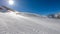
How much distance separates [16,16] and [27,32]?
1.66 feet

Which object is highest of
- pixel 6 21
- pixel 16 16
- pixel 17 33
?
pixel 16 16

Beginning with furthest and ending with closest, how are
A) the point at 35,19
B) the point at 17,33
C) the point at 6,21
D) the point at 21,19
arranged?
1. the point at 35,19
2. the point at 21,19
3. the point at 6,21
4. the point at 17,33

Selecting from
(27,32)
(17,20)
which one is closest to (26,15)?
(17,20)

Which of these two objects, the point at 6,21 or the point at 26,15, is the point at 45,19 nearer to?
the point at 26,15

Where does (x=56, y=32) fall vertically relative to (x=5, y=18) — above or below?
below

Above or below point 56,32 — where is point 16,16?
above

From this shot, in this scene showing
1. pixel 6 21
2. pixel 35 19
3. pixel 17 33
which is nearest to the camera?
pixel 17 33

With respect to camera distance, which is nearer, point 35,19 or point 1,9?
point 1,9

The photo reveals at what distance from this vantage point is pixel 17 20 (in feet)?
4.76

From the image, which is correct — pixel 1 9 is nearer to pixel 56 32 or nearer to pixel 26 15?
pixel 26 15

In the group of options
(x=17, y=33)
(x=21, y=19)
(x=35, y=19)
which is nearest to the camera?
(x=17, y=33)

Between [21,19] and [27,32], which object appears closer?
[27,32]

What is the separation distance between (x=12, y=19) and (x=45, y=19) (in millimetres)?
531

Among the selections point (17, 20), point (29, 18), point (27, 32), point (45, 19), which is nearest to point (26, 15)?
point (29, 18)
